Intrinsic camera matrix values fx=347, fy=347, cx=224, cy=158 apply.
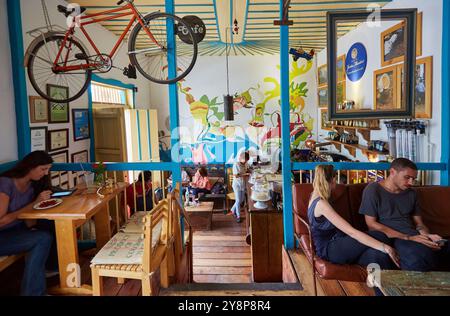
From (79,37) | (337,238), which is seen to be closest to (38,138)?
(79,37)

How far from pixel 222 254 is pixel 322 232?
2352 mm

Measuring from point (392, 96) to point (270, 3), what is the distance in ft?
6.75

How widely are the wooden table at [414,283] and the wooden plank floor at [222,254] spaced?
86.3 inches

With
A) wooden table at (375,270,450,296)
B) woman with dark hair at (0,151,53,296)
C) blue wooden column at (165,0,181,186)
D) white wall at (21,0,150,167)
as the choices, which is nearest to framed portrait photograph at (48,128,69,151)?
white wall at (21,0,150,167)

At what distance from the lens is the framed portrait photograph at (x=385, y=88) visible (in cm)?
461

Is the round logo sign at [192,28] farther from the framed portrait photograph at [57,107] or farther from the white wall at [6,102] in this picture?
the framed portrait photograph at [57,107]

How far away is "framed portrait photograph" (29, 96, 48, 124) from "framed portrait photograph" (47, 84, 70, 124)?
0.25 feet

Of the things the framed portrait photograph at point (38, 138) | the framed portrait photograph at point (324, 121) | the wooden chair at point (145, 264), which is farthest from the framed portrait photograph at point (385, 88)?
the framed portrait photograph at point (38, 138)

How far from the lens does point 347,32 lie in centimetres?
609

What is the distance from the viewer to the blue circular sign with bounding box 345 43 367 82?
5.46 m

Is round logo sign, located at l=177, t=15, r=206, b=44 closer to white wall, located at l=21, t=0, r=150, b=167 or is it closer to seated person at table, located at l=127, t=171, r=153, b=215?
white wall, located at l=21, t=0, r=150, b=167

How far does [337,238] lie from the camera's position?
2387 mm

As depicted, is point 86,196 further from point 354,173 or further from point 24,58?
point 354,173
